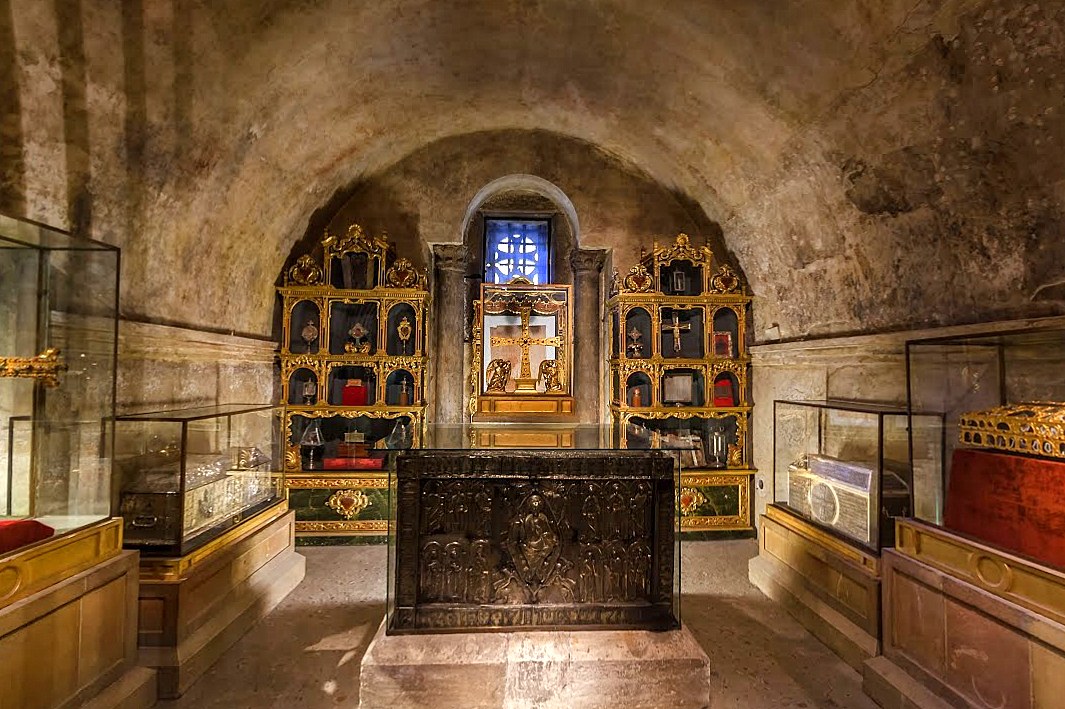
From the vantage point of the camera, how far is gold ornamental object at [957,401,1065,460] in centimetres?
233

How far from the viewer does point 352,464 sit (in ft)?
18.6

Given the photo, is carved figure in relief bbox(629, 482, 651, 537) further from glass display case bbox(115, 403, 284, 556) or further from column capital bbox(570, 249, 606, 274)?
column capital bbox(570, 249, 606, 274)

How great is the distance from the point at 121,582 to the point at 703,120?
5.82 meters

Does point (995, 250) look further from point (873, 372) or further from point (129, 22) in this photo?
point (129, 22)

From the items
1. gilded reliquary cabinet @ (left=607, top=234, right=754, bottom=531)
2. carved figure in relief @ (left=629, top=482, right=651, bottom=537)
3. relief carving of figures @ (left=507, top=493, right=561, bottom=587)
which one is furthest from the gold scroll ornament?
gilded reliquary cabinet @ (left=607, top=234, right=754, bottom=531)

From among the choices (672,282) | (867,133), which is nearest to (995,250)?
(867,133)

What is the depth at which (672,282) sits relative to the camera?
6.17 meters

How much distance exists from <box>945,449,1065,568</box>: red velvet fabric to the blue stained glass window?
17.3 feet

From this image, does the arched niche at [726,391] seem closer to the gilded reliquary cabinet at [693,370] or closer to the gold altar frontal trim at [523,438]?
the gilded reliquary cabinet at [693,370]

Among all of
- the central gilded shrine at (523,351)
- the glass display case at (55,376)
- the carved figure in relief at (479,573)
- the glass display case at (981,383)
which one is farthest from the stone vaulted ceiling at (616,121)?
the carved figure in relief at (479,573)

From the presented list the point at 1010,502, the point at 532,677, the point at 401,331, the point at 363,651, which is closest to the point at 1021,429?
the point at 1010,502

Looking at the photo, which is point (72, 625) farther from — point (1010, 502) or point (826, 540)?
point (1010, 502)

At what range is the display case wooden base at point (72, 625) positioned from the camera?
87.0 inches

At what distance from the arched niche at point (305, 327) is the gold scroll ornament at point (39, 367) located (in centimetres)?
304
